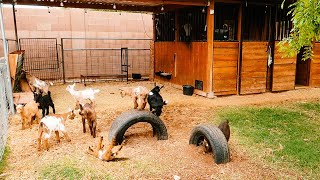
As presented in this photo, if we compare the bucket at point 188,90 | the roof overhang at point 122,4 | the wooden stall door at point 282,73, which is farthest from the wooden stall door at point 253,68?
the roof overhang at point 122,4

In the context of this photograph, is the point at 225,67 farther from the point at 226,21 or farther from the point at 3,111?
the point at 3,111

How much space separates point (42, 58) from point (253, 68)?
8.82 metres

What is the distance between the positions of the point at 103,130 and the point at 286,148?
3.53 m

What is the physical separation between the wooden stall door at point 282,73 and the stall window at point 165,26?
162 inches

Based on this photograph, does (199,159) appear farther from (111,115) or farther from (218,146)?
(111,115)

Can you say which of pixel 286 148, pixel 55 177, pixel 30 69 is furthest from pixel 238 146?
pixel 30 69

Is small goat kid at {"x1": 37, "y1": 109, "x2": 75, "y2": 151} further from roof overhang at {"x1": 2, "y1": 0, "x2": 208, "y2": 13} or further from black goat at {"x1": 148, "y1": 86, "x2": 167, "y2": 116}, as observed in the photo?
roof overhang at {"x1": 2, "y1": 0, "x2": 208, "y2": 13}

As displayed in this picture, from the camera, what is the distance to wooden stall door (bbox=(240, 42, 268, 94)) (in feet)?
31.9

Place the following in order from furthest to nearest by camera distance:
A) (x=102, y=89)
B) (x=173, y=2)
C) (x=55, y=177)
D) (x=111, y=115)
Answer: (x=102, y=89) < (x=173, y=2) < (x=111, y=115) < (x=55, y=177)

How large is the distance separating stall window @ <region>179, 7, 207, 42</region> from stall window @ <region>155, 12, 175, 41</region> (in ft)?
2.70

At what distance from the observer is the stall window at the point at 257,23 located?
1003 cm

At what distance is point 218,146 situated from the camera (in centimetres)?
427

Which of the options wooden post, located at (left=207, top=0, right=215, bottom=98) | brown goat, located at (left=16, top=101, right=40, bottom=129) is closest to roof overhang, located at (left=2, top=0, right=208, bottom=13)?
wooden post, located at (left=207, top=0, right=215, bottom=98)

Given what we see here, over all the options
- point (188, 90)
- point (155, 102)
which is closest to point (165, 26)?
point (188, 90)
